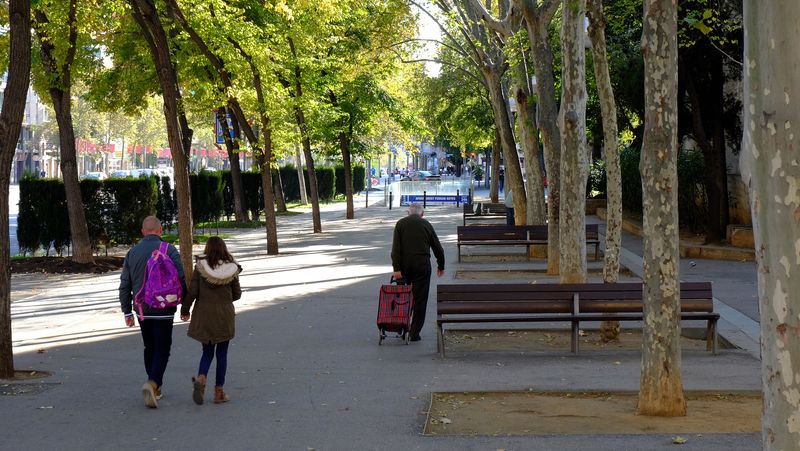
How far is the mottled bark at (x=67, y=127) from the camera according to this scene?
2228cm

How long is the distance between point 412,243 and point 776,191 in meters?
9.32

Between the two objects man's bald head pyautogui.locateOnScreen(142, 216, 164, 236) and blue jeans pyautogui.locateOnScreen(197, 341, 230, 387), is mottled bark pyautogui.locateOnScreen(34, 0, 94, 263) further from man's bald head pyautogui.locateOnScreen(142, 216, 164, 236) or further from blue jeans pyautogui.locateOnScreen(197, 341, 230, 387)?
blue jeans pyautogui.locateOnScreen(197, 341, 230, 387)

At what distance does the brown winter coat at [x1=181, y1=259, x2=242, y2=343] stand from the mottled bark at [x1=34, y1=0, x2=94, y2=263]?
13891 mm

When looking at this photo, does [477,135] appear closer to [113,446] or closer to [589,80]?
[589,80]

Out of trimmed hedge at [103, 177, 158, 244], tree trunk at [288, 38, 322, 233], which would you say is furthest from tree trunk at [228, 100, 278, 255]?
trimmed hedge at [103, 177, 158, 244]

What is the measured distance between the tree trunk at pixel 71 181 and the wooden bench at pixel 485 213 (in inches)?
583

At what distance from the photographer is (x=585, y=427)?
8508 mm

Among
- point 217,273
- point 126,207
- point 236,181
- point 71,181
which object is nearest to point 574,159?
point 217,273

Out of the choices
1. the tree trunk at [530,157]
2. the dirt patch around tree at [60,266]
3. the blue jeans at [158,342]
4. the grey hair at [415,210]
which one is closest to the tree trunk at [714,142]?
the tree trunk at [530,157]

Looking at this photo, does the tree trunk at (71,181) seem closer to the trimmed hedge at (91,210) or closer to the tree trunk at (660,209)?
the trimmed hedge at (91,210)

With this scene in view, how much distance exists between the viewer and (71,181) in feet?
75.4

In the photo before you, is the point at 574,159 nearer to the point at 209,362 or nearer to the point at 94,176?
the point at 209,362

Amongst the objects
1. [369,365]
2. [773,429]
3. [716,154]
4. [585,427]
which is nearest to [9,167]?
[369,365]

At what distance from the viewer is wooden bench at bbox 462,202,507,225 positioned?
37.4 metres
